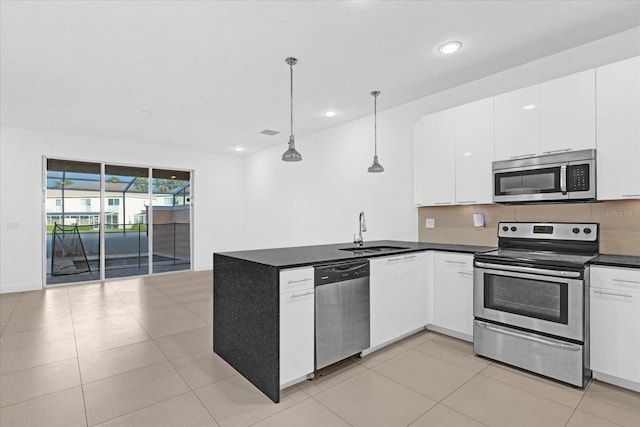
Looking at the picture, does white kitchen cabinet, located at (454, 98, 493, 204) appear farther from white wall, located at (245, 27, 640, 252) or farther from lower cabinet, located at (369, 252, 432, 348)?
lower cabinet, located at (369, 252, 432, 348)

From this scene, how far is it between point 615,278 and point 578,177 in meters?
0.86

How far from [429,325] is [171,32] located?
3.80 meters

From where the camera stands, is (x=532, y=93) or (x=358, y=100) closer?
(x=532, y=93)

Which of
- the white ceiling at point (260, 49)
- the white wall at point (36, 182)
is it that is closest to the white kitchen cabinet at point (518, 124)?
the white ceiling at point (260, 49)

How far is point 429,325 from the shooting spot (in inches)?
140

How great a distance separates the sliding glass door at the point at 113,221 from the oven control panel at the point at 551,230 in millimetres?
6613

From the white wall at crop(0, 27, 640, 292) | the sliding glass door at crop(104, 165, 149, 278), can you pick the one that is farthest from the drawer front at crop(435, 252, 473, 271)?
the sliding glass door at crop(104, 165, 149, 278)

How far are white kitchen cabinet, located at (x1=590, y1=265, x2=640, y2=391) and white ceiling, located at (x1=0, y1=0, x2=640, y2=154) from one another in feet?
6.69

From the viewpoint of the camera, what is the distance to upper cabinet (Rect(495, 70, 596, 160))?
8.80 feet

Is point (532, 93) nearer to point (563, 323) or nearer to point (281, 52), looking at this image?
point (563, 323)

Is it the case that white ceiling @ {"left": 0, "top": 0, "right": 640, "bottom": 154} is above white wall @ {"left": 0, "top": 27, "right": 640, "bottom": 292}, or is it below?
above

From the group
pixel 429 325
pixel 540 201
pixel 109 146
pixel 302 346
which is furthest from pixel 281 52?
pixel 109 146

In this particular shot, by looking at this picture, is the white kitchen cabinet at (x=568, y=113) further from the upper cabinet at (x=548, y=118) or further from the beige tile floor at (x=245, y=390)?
the beige tile floor at (x=245, y=390)

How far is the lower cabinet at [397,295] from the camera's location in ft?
9.66
